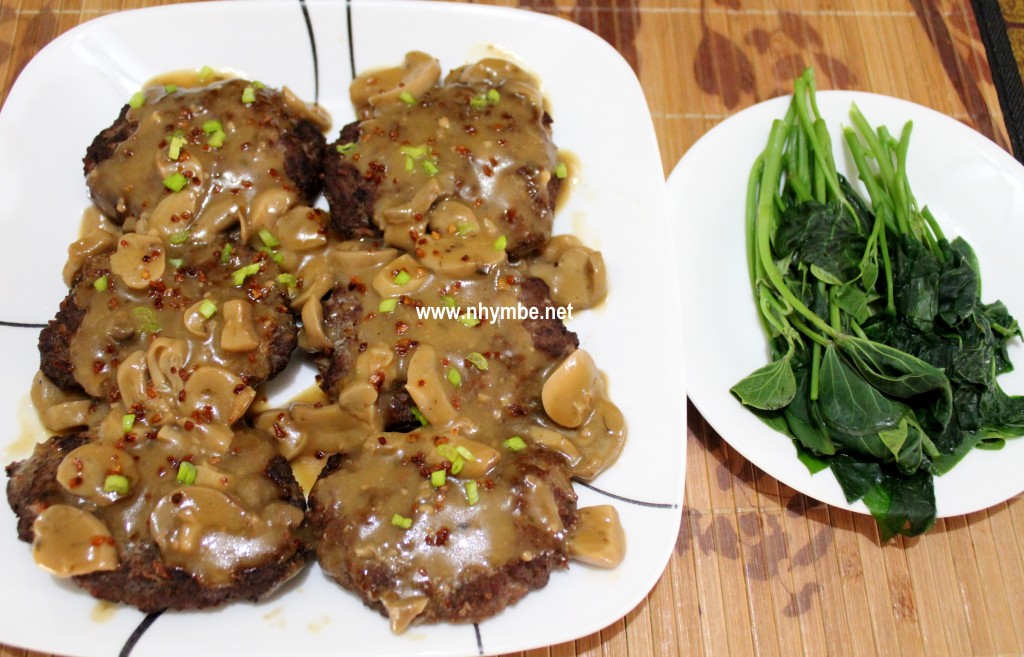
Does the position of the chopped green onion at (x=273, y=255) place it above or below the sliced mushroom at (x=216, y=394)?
above

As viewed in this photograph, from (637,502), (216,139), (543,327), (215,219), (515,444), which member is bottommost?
(637,502)

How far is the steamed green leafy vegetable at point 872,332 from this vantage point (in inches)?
137

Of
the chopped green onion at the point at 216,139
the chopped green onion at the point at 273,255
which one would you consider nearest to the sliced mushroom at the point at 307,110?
the chopped green onion at the point at 216,139

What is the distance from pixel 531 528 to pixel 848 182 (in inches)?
107

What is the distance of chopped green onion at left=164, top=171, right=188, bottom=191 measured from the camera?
3332 millimetres

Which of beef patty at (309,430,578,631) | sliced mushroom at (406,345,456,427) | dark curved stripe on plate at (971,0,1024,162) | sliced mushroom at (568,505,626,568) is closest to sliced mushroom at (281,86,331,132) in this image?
sliced mushroom at (406,345,456,427)

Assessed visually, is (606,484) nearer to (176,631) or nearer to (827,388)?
(827,388)

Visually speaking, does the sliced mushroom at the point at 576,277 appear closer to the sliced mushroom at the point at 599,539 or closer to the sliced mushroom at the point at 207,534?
the sliced mushroom at the point at 599,539

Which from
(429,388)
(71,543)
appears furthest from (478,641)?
(71,543)

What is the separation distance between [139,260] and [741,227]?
2983mm

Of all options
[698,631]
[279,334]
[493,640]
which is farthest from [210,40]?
[698,631]

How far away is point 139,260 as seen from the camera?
319cm

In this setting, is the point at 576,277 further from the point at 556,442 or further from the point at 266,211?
the point at 266,211

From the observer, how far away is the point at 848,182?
4.21 m
